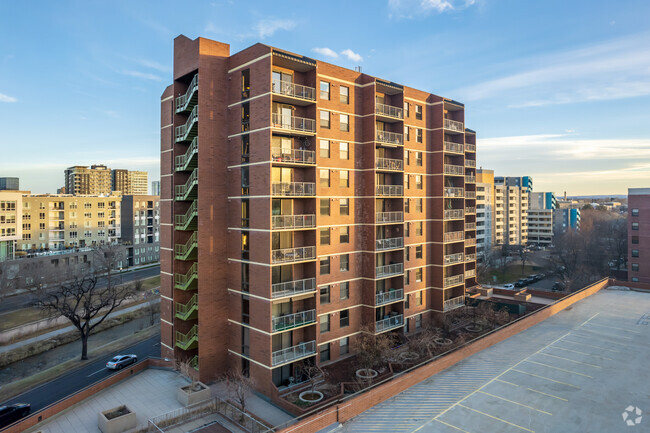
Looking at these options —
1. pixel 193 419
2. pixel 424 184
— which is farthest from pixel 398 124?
pixel 193 419

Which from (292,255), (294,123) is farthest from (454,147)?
(292,255)

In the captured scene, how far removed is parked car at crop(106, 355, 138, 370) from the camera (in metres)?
41.4

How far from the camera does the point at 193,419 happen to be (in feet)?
84.5

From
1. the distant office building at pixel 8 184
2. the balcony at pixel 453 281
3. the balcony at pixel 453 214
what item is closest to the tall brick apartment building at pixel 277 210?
the balcony at pixel 453 281

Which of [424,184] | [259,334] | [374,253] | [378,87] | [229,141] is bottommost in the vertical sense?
[259,334]

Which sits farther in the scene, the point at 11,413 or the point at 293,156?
the point at 293,156

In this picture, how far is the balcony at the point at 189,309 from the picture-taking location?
32244 mm

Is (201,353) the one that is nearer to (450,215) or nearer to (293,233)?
(293,233)

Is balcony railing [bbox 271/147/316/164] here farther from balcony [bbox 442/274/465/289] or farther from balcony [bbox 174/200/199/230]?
balcony [bbox 442/274/465/289]

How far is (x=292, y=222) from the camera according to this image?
98.8 feet

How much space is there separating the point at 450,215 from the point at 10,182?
12849cm

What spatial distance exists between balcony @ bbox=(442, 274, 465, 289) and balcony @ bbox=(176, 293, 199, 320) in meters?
26.7

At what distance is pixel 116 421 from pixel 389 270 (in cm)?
2514

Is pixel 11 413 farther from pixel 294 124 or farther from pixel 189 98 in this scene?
pixel 294 124
